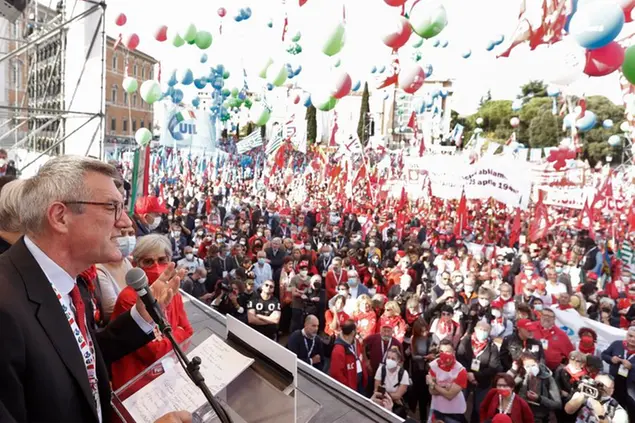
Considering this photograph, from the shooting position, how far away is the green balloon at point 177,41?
37.4 feet

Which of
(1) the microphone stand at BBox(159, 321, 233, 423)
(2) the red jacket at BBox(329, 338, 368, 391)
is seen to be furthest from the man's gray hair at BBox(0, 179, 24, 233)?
(2) the red jacket at BBox(329, 338, 368, 391)

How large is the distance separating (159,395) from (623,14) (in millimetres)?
5351

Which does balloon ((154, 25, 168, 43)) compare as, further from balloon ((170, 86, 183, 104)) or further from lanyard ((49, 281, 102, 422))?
lanyard ((49, 281, 102, 422))

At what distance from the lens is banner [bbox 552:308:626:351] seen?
18.6 ft

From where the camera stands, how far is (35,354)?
4.01 ft

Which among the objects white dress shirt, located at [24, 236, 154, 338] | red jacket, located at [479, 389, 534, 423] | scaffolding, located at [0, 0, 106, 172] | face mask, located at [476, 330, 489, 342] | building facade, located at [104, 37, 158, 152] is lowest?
red jacket, located at [479, 389, 534, 423]

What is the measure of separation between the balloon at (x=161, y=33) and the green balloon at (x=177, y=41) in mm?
212

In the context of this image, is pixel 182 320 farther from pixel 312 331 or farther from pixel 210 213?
pixel 210 213

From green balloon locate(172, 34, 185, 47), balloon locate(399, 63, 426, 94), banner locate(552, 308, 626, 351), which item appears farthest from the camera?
green balloon locate(172, 34, 185, 47)

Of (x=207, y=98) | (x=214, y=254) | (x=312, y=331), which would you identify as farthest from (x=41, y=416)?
(x=207, y=98)

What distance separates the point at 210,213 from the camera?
14375 millimetres

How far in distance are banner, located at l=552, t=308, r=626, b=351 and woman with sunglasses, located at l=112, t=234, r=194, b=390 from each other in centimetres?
503

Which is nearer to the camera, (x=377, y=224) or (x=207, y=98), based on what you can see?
(x=377, y=224)

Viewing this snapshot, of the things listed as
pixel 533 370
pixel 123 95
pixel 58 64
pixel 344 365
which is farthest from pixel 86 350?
pixel 123 95
